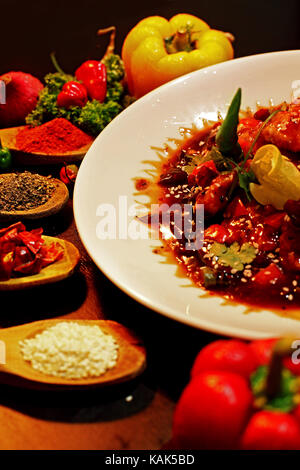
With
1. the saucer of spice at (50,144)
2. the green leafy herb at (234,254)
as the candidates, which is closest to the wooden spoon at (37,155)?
the saucer of spice at (50,144)

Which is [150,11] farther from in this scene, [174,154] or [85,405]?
[85,405]

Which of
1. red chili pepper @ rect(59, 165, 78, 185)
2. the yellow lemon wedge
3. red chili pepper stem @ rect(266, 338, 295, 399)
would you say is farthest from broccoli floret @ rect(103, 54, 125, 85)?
red chili pepper stem @ rect(266, 338, 295, 399)

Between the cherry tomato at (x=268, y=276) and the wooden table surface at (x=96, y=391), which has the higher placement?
the cherry tomato at (x=268, y=276)

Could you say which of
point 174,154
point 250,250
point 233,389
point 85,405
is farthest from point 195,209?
point 233,389

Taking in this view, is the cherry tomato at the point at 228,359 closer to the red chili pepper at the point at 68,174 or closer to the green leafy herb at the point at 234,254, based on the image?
the green leafy herb at the point at 234,254

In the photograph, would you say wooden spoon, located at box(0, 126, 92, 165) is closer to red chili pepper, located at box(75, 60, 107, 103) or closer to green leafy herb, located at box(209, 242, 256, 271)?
red chili pepper, located at box(75, 60, 107, 103)

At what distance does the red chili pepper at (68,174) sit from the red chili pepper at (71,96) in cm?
72

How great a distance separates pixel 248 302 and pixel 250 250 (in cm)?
41

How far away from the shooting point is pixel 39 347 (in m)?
2.81

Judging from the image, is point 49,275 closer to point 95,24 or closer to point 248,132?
point 248,132

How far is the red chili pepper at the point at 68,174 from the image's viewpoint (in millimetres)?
4363

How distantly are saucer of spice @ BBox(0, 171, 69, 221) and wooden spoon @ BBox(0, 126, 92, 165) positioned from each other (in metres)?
0.29

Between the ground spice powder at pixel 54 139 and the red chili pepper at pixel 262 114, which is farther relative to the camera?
the ground spice powder at pixel 54 139

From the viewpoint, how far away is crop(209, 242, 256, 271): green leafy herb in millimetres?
3377
